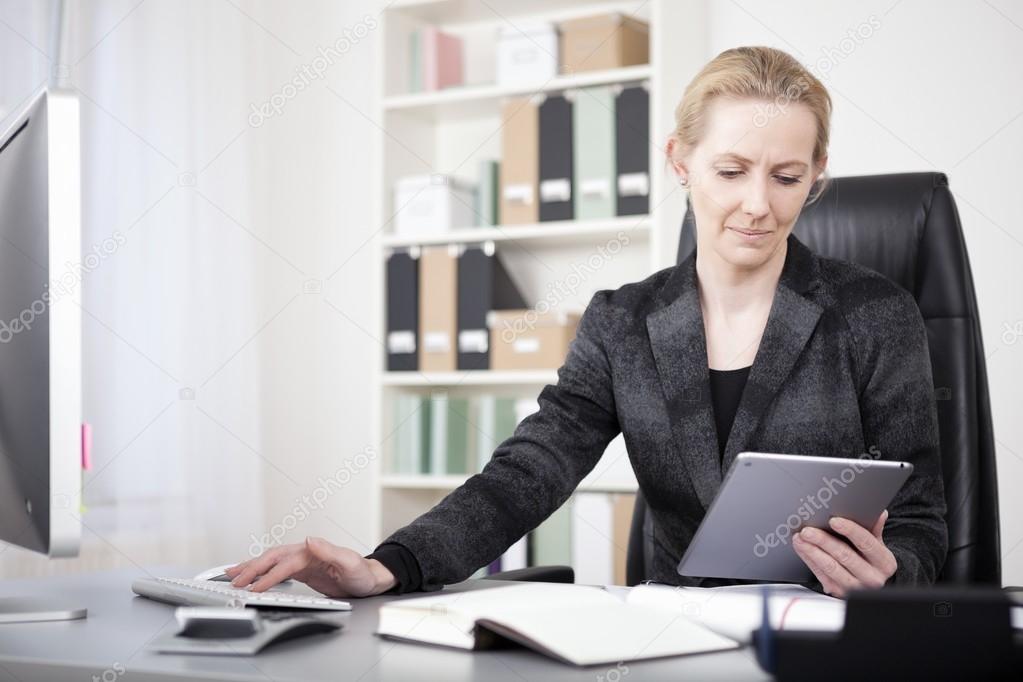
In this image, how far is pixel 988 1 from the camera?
2.71 meters

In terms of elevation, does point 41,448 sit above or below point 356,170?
below

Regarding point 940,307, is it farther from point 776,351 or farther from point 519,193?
point 519,193

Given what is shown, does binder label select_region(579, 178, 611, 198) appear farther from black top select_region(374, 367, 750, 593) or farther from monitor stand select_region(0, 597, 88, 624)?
monitor stand select_region(0, 597, 88, 624)

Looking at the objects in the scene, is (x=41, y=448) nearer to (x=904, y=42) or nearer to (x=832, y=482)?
(x=832, y=482)

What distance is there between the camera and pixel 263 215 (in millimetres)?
3547

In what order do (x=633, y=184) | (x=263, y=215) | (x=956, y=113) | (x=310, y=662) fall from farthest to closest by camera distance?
(x=263, y=215), (x=633, y=184), (x=956, y=113), (x=310, y=662)

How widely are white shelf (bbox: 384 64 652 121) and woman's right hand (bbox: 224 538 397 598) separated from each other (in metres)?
1.99

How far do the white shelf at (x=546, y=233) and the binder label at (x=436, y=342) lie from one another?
10.5 inches

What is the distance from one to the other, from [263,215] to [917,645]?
3.22 meters

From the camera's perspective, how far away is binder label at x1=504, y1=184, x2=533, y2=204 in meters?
3.00

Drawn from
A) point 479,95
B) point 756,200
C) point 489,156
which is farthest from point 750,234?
point 489,156

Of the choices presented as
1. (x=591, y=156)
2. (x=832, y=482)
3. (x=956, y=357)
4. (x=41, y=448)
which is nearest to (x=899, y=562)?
(x=832, y=482)

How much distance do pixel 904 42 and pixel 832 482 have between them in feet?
7.00

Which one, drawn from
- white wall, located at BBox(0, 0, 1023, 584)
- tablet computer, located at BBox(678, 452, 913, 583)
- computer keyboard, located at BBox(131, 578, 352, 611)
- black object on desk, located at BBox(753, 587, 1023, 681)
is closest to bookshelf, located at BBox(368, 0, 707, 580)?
white wall, located at BBox(0, 0, 1023, 584)
